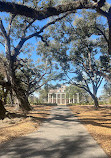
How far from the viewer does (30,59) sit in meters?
24.6

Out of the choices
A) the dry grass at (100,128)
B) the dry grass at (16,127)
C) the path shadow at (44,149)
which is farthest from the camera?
the dry grass at (16,127)

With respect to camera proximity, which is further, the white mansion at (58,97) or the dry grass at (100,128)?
the white mansion at (58,97)

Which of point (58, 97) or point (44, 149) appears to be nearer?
point (44, 149)

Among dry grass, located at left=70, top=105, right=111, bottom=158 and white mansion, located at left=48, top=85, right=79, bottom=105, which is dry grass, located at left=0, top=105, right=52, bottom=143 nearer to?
dry grass, located at left=70, top=105, right=111, bottom=158

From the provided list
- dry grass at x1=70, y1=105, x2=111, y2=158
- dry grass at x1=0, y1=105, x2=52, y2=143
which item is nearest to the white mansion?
dry grass at x1=70, y1=105, x2=111, y2=158

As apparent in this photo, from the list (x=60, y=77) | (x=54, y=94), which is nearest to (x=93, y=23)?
(x=60, y=77)

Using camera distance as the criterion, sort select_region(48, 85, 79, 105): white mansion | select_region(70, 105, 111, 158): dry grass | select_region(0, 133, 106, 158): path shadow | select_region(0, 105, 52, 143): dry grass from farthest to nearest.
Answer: select_region(48, 85, 79, 105): white mansion → select_region(0, 105, 52, 143): dry grass → select_region(70, 105, 111, 158): dry grass → select_region(0, 133, 106, 158): path shadow

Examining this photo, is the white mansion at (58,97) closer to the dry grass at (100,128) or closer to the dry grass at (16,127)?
the dry grass at (100,128)

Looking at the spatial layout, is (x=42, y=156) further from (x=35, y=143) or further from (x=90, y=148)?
(x=90, y=148)

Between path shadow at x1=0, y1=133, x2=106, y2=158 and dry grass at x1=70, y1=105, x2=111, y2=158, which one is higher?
path shadow at x1=0, y1=133, x2=106, y2=158

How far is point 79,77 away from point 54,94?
145 feet

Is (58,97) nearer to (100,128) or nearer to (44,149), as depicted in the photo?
(100,128)

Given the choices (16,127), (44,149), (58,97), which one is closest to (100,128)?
(44,149)

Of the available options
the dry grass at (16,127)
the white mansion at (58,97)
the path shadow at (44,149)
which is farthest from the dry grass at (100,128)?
the white mansion at (58,97)
